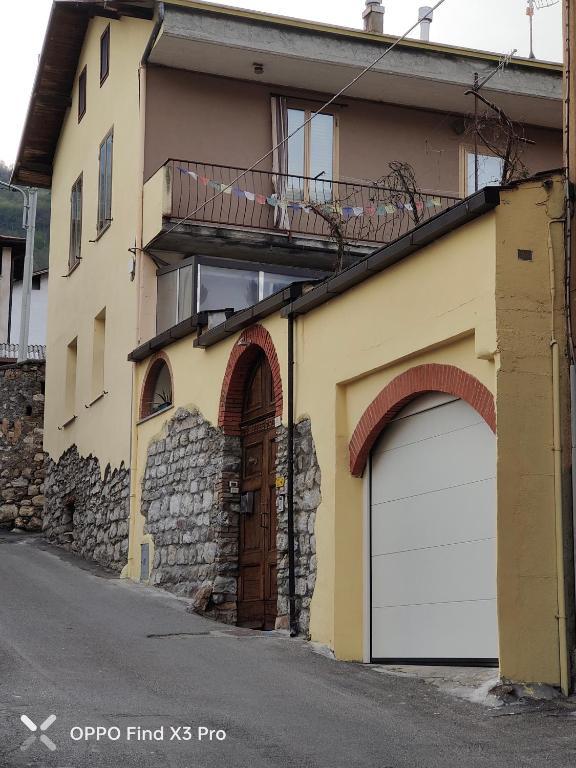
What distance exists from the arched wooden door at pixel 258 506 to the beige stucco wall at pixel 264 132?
17.9 feet

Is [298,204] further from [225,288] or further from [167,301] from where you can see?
[167,301]

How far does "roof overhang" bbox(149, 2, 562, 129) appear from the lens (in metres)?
17.0

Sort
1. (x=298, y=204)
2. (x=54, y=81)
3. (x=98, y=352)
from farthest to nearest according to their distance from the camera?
1. (x=54, y=81)
2. (x=98, y=352)
3. (x=298, y=204)

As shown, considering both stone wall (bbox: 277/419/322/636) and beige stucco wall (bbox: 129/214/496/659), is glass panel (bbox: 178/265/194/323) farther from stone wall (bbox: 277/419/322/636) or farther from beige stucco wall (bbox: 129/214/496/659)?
stone wall (bbox: 277/419/322/636)

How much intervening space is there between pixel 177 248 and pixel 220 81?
9.23 feet

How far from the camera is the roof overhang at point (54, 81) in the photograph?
1928cm

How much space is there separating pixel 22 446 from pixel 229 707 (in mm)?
16016

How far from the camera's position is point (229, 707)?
807cm

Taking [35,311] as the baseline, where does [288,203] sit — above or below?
below

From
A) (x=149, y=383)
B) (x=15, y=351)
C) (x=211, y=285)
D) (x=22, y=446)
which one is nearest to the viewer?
(x=149, y=383)

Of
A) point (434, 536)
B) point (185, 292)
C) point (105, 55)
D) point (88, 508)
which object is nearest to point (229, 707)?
point (434, 536)

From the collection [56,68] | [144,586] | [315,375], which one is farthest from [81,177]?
[315,375]

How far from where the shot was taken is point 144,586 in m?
15.3

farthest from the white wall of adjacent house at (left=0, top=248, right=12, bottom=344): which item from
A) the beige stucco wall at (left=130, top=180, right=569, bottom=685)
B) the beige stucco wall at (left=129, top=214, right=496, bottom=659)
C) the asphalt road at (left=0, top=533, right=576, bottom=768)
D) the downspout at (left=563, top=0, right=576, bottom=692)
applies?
the downspout at (left=563, top=0, right=576, bottom=692)
